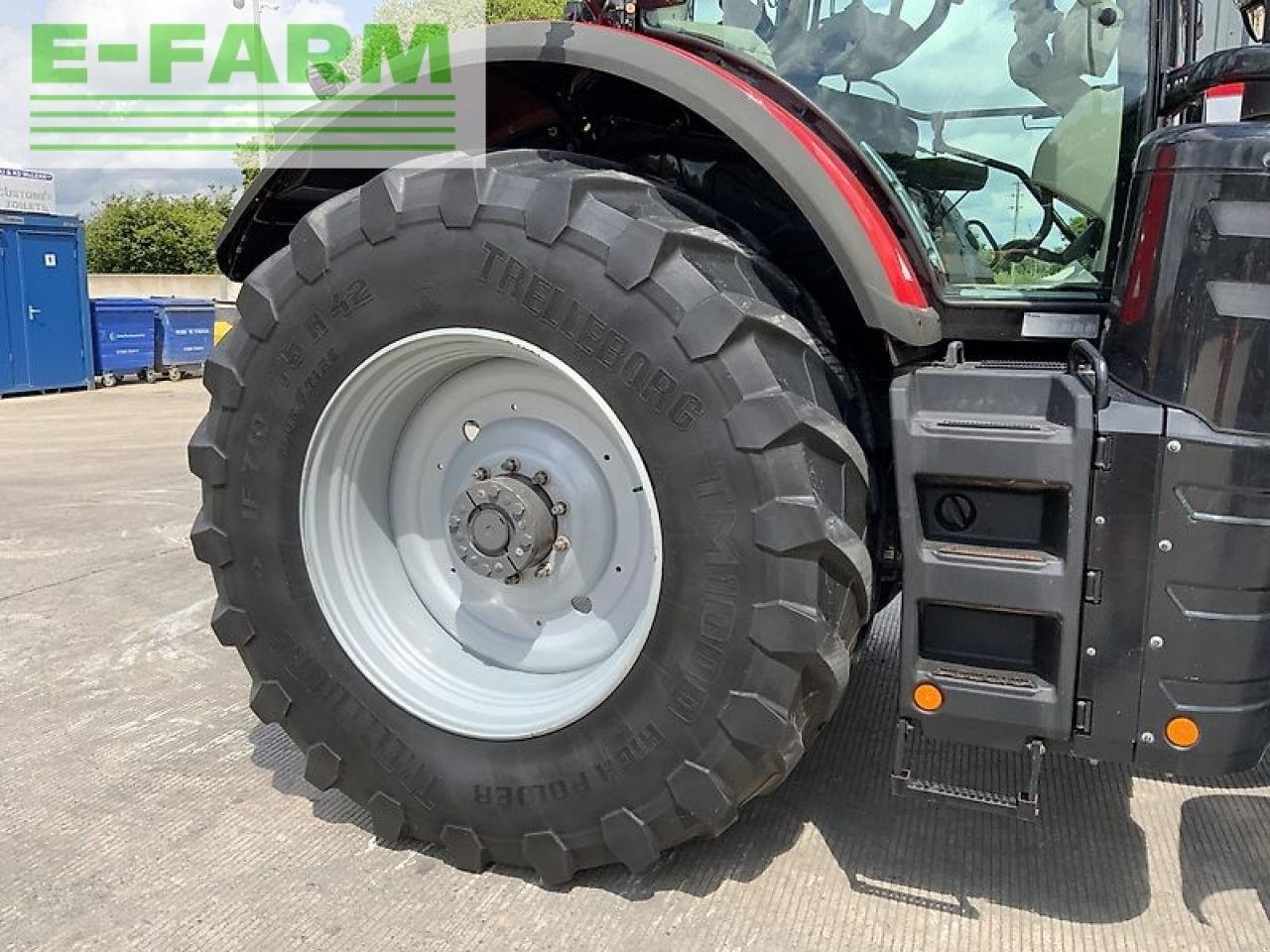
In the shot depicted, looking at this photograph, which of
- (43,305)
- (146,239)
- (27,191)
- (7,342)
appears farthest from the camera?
(146,239)

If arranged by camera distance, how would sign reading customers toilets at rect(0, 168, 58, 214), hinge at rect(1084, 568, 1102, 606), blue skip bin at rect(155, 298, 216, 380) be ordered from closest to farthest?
hinge at rect(1084, 568, 1102, 606) → sign reading customers toilets at rect(0, 168, 58, 214) → blue skip bin at rect(155, 298, 216, 380)

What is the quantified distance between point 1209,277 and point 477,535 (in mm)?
1475

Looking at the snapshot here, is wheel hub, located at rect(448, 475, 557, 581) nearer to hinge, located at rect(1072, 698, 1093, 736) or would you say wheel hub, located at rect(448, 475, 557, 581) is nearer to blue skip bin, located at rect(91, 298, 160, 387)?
hinge, located at rect(1072, 698, 1093, 736)

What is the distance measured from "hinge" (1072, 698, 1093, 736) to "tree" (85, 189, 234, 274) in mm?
26918

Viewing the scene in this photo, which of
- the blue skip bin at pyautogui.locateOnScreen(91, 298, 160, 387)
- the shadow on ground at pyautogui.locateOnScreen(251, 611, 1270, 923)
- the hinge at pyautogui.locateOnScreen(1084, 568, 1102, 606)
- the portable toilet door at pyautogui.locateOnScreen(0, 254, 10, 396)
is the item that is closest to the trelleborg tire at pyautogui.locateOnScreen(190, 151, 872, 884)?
the shadow on ground at pyautogui.locateOnScreen(251, 611, 1270, 923)

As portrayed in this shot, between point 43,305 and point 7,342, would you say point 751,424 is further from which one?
point 43,305

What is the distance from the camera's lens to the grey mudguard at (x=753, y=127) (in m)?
2.03

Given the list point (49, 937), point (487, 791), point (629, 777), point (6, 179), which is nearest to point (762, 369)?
point (629, 777)

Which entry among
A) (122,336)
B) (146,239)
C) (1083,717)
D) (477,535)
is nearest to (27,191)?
(122,336)

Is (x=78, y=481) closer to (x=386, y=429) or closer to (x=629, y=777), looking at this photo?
(x=386, y=429)

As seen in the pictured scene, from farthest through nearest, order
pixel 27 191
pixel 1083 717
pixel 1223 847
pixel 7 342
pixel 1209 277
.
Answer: pixel 27 191 < pixel 7 342 < pixel 1223 847 < pixel 1083 717 < pixel 1209 277

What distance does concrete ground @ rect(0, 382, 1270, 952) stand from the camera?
6.93 feet

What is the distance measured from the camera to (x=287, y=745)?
2992 millimetres

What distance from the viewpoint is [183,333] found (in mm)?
15141
